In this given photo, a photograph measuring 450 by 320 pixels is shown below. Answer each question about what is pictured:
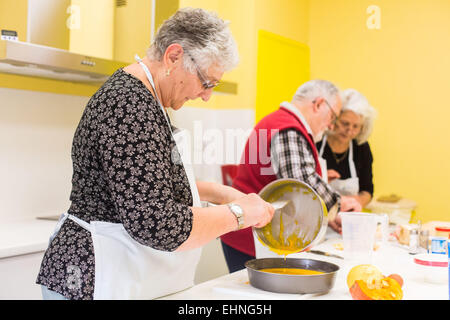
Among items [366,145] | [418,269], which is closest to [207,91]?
[418,269]

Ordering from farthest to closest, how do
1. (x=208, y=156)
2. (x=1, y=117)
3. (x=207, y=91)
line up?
(x=208, y=156), (x=1, y=117), (x=207, y=91)

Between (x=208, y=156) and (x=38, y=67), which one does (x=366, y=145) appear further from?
(x=38, y=67)

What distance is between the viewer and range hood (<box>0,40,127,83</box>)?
1.79m

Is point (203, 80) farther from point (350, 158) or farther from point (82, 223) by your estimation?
point (350, 158)

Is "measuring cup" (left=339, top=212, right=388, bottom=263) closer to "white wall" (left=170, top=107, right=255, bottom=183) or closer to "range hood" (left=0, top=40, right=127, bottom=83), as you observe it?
"range hood" (left=0, top=40, right=127, bottom=83)

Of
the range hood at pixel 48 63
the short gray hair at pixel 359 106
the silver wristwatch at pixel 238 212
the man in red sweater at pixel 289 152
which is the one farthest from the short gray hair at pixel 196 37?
the short gray hair at pixel 359 106

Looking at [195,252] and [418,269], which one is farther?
[418,269]

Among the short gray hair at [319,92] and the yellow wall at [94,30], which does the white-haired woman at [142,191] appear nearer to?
the short gray hair at [319,92]

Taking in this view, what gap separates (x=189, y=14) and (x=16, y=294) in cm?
131

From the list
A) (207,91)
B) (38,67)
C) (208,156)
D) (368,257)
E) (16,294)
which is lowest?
(16,294)

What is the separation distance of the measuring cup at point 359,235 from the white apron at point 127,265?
0.65m

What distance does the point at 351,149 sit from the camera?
3.01 metres

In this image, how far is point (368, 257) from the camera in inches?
63.5

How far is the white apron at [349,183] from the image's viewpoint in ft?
9.58
